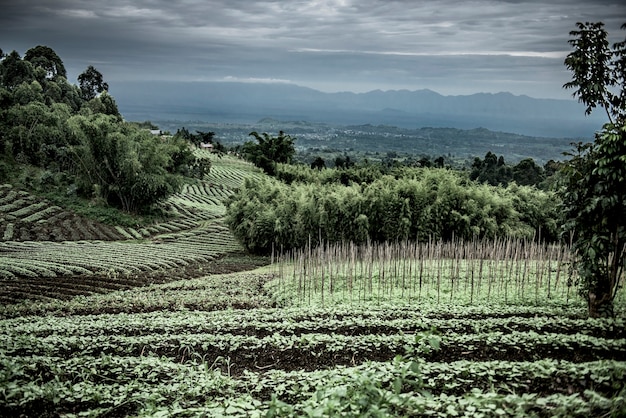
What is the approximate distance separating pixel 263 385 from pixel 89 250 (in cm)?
1724

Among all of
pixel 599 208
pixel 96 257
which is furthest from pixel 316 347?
pixel 96 257

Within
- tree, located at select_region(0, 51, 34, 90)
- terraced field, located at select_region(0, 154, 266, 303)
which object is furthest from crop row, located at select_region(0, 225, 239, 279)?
tree, located at select_region(0, 51, 34, 90)

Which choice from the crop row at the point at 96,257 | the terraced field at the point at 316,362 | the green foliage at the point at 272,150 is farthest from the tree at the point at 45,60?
the terraced field at the point at 316,362

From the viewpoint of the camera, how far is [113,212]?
31516 mm

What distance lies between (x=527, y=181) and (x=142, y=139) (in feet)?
97.2

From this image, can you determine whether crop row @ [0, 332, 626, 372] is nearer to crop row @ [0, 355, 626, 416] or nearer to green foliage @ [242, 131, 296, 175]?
crop row @ [0, 355, 626, 416]

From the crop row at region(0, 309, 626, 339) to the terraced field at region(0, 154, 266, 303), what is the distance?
459 centimetres

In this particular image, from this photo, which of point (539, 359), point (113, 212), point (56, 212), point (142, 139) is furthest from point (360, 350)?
point (142, 139)

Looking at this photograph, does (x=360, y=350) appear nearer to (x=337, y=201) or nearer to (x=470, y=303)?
(x=470, y=303)

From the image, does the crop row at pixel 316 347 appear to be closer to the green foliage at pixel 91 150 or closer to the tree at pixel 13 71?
the green foliage at pixel 91 150

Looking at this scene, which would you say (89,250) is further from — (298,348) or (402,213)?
(298,348)

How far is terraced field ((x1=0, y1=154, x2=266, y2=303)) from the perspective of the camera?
14.3 metres

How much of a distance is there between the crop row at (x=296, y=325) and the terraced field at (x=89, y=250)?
4590 mm

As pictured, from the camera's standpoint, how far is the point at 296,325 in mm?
8117
